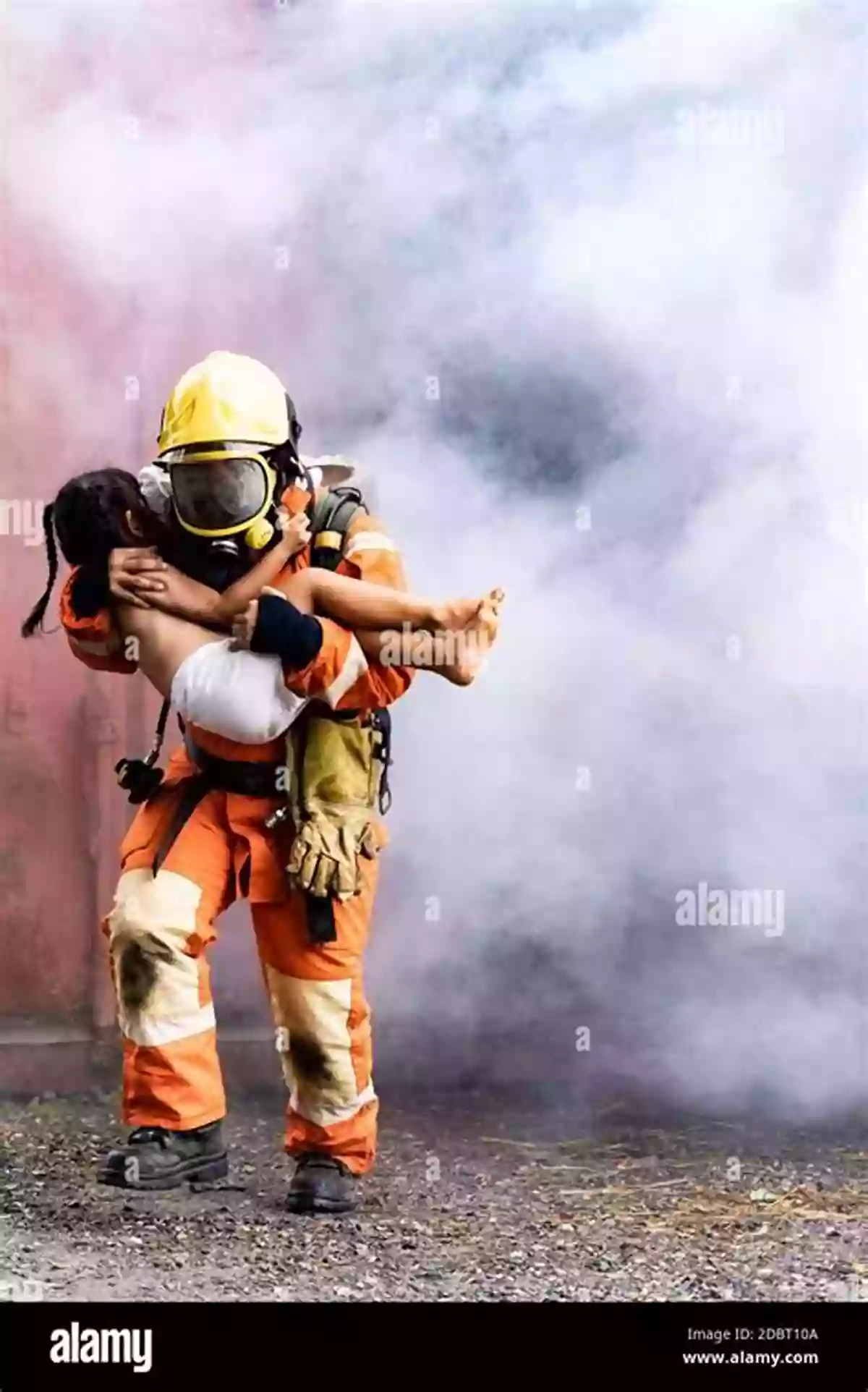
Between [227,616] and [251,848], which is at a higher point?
[227,616]

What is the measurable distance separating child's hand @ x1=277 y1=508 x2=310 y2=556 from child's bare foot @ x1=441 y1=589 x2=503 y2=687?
0.84ft

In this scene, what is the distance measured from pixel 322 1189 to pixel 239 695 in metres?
0.71

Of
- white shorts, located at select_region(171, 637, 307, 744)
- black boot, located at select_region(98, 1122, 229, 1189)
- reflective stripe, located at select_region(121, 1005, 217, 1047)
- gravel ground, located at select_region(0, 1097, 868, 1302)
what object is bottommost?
gravel ground, located at select_region(0, 1097, 868, 1302)

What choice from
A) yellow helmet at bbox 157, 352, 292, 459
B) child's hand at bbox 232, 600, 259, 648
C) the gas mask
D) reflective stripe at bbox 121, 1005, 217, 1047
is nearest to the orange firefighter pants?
reflective stripe at bbox 121, 1005, 217, 1047

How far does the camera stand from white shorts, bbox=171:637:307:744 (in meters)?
2.74

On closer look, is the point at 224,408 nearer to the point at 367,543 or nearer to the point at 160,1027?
the point at 367,543

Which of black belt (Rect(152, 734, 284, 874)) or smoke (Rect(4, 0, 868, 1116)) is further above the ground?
smoke (Rect(4, 0, 868, 1116))

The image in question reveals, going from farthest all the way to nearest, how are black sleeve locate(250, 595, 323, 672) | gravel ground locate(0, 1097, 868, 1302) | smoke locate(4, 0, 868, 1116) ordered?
smoke locate(4, 0, 868, 1116), gravel ground locate(0, 1097, 868, 1302), black sleeve locate(250, 595, 323, 672)

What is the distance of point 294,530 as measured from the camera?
281 centimetres

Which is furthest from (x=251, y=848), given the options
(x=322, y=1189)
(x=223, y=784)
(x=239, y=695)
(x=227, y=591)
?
(x=322, y=1189)

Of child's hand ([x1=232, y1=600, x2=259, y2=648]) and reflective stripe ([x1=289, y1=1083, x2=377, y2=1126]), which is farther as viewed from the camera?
reflective stripe ([x1=289, y1=1083, x2=377, y2=1126])

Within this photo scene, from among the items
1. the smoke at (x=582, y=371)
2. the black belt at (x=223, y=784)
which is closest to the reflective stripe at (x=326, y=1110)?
the smoke at (x=582, y=371)

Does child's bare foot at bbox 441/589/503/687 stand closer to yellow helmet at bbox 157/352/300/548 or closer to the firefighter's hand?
yellow helmet at bbox 157/352/300/548

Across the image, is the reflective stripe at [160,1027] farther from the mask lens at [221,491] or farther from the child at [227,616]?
the mask lens at [221,491]
